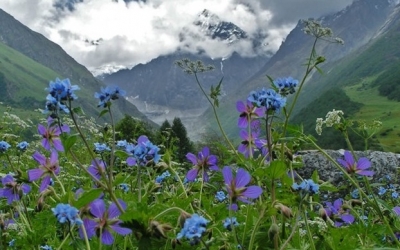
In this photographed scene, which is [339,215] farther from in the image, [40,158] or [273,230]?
[40,158]

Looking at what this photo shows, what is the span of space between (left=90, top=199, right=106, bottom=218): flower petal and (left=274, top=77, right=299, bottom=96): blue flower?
1.49 m

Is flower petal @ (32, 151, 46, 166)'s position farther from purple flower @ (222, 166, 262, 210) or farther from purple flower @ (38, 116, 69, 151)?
purple flower @ (222, 166, 262, 210)

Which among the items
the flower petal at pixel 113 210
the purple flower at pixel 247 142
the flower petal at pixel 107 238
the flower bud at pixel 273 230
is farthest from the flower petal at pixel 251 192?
the purple flower at pixel 247 142

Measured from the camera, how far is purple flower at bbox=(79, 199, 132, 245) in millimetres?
2777

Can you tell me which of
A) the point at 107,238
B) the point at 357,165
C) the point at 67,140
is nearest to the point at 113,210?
the point at 107,238

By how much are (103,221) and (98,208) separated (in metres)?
0.10

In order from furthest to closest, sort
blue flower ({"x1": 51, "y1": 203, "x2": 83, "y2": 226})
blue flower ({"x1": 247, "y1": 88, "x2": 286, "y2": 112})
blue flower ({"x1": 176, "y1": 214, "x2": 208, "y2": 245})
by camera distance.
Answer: blue flower ({"x1": 247, "y1": 88, "x2": 286, "y2": 112})
blue flower ({"x1": 51, "y1": 203, "x2": 83, "y2": 226})
blue flower ({"x1": 176, "y1": 214, "x2": 208, "y2": 245})

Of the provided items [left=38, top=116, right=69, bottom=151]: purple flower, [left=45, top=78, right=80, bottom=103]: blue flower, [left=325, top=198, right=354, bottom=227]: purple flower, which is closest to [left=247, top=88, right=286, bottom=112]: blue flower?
[left=45, top=78, right=80, bottom=103]: blue flower

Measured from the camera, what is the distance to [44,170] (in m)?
3.63

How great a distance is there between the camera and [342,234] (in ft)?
12.4

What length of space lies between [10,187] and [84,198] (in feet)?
5.56

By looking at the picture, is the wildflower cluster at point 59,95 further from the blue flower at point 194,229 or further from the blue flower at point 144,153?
the blue flower at point 194,229

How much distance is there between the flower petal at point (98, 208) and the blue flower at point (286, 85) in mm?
1488

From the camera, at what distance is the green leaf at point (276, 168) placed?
2.69m
